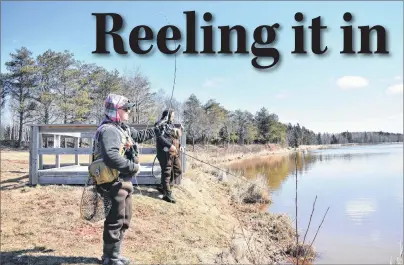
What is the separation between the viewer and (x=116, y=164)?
12.7ft

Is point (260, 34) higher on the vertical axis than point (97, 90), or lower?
lower

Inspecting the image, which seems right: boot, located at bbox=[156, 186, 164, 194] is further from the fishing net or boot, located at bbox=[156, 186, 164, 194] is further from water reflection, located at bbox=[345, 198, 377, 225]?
water reflection, located at bbox=[345, 198, 377, 225]

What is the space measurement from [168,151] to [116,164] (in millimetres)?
3368

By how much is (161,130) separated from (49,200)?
7.79 ft

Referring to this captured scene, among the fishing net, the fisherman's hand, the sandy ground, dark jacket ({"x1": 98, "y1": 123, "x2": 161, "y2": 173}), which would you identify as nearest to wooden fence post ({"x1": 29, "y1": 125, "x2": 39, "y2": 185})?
the sandy ground

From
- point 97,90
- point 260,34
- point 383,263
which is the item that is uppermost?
point 97,90

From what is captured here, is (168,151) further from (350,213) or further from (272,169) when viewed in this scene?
(272,169)

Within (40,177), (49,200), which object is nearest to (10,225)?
(49,200)

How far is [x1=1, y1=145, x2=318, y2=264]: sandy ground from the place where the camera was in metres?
4.98

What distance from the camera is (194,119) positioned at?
5219 centimetres

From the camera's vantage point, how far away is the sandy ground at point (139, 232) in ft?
16.3

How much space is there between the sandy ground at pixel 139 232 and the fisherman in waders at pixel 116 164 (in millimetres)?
618

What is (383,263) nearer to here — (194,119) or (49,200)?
(49,200)

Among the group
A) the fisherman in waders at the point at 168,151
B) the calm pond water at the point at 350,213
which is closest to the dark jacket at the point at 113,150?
the calm pond water at the point at 350,213
